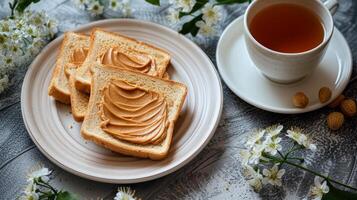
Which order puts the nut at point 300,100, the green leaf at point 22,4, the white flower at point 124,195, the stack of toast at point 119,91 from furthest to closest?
the green leaf at point 22,4, the nut at point 300,100, the stack of toast at point 119,91, the white flower at point 124,195

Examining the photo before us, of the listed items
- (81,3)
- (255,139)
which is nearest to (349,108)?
(255,139)

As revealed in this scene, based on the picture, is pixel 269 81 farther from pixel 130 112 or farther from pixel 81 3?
pixel 81 3

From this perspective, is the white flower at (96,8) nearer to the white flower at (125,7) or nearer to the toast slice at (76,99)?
the white flower at (125,7)

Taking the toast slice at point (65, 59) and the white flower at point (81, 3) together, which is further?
the white flower at point (81, 3)

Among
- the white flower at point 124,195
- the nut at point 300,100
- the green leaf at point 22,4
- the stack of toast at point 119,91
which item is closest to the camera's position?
the white flower at point 124,195

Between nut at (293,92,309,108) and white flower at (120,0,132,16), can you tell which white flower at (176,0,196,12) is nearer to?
white flower at (120,0,132,16)

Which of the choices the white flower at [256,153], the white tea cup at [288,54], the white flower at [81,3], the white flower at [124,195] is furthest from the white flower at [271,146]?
the white flower at [81,3]

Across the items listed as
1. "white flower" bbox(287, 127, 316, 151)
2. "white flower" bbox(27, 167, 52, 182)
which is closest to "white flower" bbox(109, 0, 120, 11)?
"white flower" bbox(27, 167, 52, 182)
